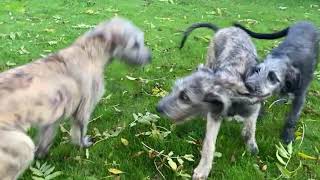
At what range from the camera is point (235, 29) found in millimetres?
7734

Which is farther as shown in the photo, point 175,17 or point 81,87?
point 175,17

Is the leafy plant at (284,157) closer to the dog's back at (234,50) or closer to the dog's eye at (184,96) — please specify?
the dog's back at (234,50)

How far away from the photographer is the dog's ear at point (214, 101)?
5547mm

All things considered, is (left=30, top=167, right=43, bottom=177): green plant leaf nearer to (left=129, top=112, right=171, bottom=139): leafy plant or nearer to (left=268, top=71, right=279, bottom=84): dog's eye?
(left=129, top=112, right=171, bottom=139): leafy plant

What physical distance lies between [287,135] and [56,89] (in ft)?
10.8

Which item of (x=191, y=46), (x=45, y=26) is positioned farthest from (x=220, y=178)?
(x=45, y=26)

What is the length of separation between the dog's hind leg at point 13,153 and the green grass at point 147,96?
3.12 ft

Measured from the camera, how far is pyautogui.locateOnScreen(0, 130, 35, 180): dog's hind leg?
449 centimetres

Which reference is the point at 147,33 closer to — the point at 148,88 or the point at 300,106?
the point at 148,88

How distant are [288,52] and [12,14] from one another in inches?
450

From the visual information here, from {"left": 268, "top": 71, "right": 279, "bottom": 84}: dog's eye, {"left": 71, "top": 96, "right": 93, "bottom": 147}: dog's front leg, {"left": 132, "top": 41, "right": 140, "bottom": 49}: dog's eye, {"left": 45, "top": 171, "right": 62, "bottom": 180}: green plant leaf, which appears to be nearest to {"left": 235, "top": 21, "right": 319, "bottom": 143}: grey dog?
{"left": 268, "top": 71, "right": 279, "bottom": 84}: dog's eye

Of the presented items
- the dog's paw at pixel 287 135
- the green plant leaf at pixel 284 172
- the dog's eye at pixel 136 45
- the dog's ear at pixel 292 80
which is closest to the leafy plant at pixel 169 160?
the green plant leaf at pixel 284 172

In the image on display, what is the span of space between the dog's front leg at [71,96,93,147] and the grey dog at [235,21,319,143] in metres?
1.96

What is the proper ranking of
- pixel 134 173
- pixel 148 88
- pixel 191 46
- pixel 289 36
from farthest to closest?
1. pixel 191 46
2. pixel 148 88
3. pixel 289 36
4. pixel 134 173
